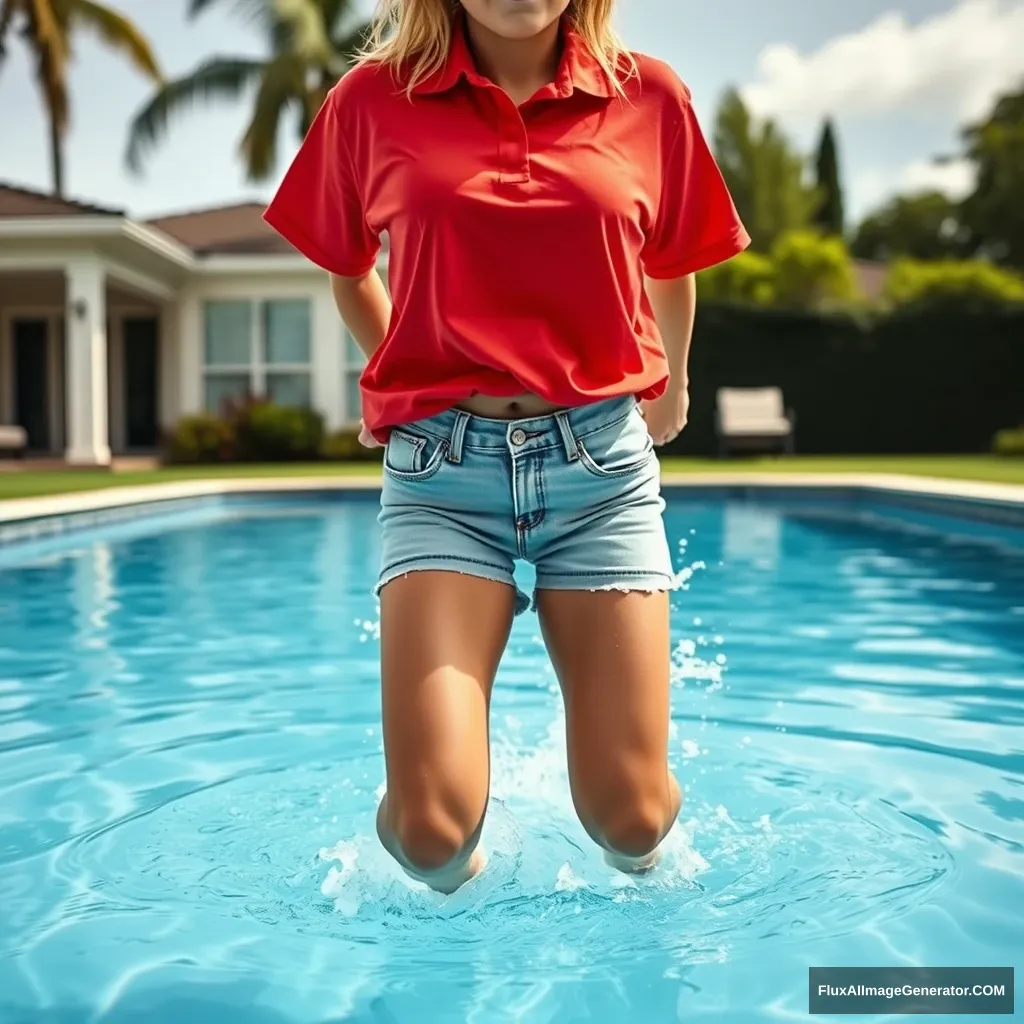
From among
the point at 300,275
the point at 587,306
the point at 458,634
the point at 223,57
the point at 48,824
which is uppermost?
the point at 223,57

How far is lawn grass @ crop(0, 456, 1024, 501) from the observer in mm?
12812

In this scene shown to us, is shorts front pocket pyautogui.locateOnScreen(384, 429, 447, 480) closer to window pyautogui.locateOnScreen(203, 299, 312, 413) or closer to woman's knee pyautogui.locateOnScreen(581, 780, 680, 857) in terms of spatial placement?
woman's knee pyautogui.locateOnScreen(581, 780, 680, 857)

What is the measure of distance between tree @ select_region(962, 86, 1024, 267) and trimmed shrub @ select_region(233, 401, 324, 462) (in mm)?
31811

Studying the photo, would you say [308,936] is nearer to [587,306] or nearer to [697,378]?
[587,306]

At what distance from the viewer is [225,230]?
73.5 ft

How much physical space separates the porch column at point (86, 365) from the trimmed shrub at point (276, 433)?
2318 millimetres

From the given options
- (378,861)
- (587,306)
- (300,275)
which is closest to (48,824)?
(378,861)

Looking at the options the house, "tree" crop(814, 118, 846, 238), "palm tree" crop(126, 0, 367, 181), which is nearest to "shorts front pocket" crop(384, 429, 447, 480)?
the house

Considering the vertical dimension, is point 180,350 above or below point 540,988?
above

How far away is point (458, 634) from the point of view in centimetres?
204

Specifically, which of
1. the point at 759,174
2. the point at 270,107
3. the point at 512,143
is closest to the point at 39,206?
the point at 270,107

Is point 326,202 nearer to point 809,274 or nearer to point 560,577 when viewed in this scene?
point 560,577

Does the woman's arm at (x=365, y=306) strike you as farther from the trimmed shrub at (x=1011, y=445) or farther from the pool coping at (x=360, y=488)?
the trimmed shrub at (x=1011, y=445)

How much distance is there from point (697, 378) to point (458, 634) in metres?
18.0
